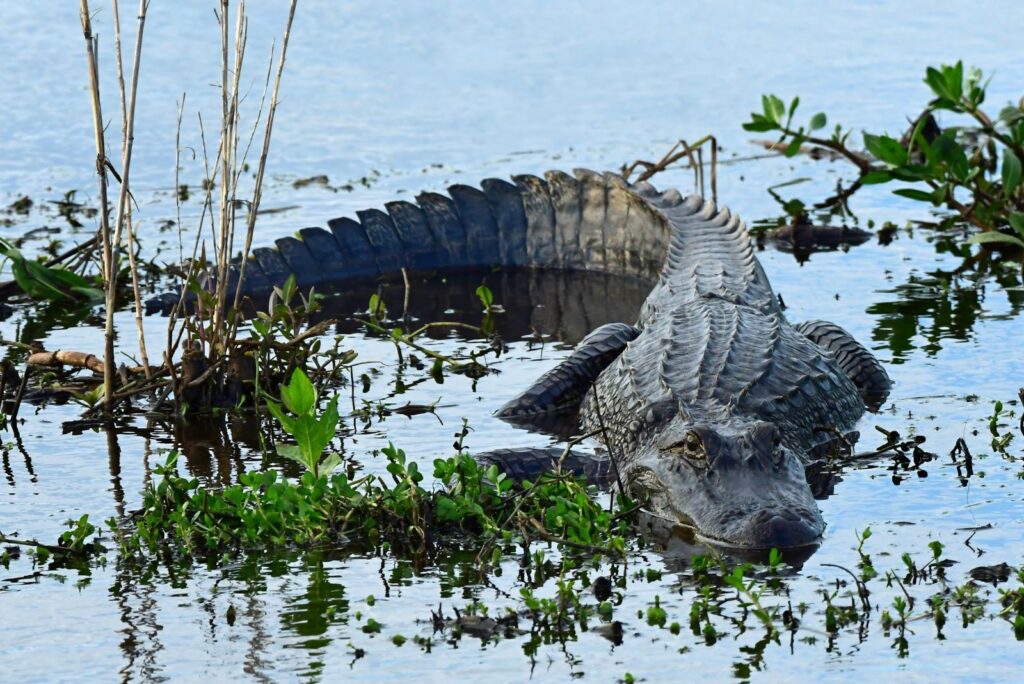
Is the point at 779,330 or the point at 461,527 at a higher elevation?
the point at 779,330


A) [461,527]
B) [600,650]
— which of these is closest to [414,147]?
[461,527]

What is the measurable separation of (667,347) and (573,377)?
67 centimetres

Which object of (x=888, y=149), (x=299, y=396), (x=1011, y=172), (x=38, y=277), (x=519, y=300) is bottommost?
(x=299, y=396)

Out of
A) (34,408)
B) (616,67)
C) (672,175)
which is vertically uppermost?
(616,67)

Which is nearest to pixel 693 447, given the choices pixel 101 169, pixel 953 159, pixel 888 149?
pixel 101 169

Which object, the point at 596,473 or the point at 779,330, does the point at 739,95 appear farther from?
the point at 596,473

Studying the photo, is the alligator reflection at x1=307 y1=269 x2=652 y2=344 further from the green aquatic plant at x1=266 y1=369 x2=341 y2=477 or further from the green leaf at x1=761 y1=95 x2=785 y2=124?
the green aquatic plant at x1=266 y1=369 x2=341 y2=477

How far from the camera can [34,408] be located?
6.92 meters

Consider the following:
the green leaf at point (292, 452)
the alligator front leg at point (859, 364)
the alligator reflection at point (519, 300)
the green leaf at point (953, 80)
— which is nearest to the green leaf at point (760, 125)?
the green leaf at point (953, 80)

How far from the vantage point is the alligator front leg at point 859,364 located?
7.09 meters

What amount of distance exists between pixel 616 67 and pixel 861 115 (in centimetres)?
277

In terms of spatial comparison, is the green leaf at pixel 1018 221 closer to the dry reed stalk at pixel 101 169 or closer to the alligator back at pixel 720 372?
the alligator back at pixel 720 372

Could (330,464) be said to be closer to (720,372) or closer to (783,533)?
(783,533)

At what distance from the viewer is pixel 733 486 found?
5457mm
